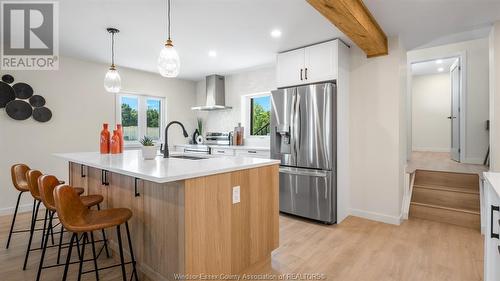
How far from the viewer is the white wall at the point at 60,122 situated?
144 inches

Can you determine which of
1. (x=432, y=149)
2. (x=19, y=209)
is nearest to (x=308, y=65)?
(x=19, y=209)

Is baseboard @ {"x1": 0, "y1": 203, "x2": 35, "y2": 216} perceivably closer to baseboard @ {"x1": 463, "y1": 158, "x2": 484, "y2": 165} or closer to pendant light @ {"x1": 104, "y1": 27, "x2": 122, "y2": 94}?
pendant light @ {"x1": 104, "y1": 27, "x2": 122, "y2": 94}

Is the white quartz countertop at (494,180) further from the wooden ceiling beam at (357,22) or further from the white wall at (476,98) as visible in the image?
the white wall at (476,98)

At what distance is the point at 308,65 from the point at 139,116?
358 centimetres

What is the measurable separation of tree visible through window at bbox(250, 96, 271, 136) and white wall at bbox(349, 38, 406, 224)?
1739mm

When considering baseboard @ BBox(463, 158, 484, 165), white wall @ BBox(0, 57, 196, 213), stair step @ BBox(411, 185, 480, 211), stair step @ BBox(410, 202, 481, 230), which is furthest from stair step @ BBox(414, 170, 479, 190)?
white wall @ BBox(0, 57, 196, 213)

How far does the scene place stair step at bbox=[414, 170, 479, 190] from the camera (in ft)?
11.8

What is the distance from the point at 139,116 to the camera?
519 centimetres

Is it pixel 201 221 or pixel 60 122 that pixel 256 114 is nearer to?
pixel 60 122

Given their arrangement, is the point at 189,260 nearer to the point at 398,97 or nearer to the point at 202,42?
the point at 202,42

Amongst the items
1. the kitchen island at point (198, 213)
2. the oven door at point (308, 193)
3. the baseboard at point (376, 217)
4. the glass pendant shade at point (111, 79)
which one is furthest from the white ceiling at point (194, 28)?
the baseboard at point (376, 217)

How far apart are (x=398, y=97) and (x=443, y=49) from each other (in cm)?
285

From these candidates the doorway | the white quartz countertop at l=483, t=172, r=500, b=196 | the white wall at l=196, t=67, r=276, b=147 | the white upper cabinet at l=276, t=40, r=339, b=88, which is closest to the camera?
the white quartz countertop at l=483, t=172, r=500, b=196

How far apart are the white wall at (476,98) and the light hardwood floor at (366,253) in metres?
2.42
